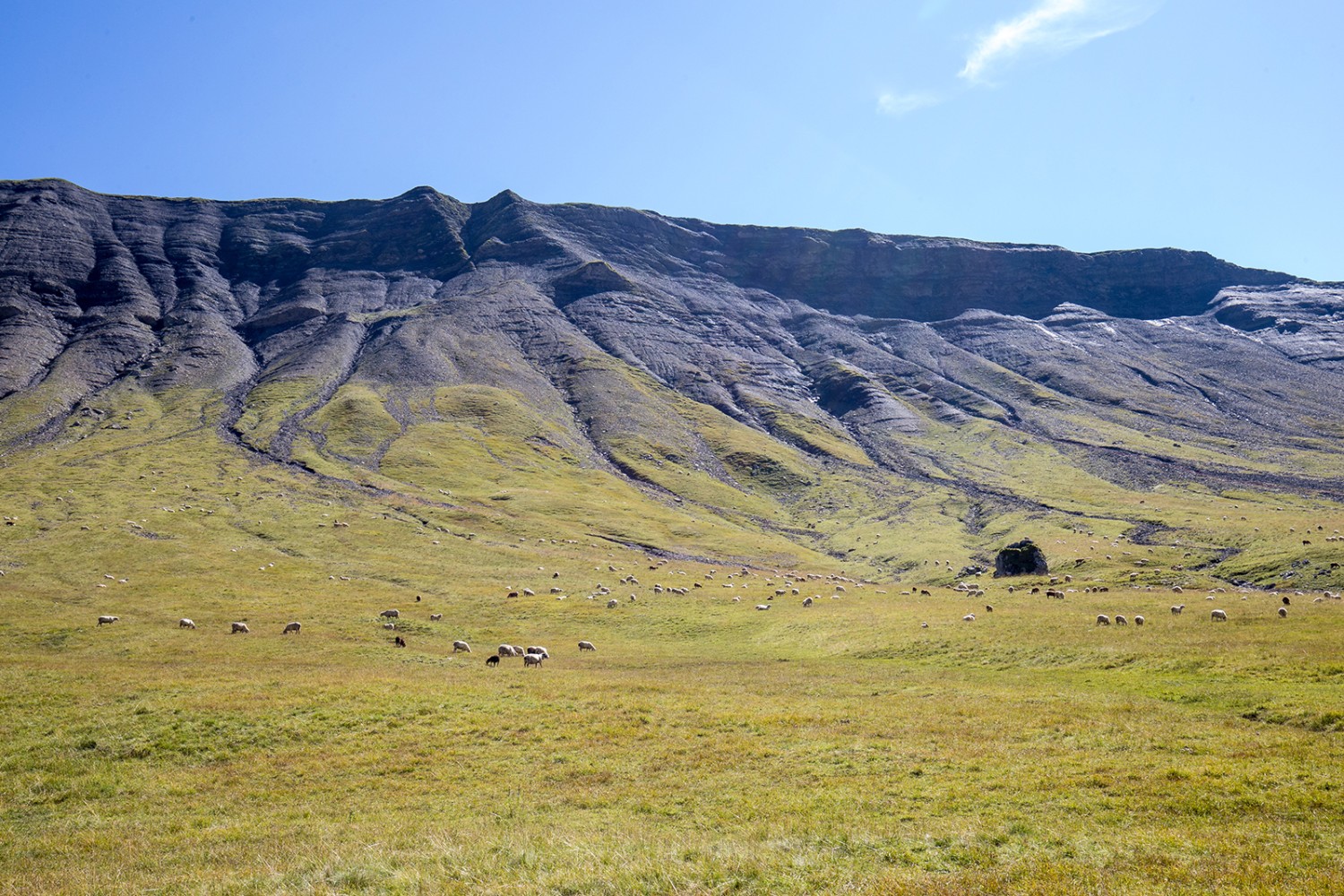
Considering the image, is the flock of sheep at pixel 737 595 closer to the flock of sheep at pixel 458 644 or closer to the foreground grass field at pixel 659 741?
the flock of sheep at pixel 458 644

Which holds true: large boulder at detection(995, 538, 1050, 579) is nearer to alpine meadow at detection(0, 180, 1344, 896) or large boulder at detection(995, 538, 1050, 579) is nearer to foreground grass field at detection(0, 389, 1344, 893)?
alpine meadow at detection(0, 180, 1344, 896)

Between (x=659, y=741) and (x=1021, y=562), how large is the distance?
70566mm

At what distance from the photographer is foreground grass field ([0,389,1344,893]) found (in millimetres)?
13219

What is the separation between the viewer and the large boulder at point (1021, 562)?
7912cm

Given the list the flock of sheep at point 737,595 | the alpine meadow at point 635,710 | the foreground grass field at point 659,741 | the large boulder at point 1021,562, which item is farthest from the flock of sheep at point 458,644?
the large boulder at point 1021,562

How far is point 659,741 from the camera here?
2292 cm

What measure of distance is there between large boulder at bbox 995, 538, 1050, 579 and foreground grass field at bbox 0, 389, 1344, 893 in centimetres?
1665

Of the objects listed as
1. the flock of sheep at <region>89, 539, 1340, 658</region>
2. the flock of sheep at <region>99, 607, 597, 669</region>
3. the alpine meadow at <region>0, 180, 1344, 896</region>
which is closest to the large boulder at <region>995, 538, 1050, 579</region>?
the alpine meadow at <region>0, 180, 1344, 896</region>

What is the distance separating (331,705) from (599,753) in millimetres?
11886

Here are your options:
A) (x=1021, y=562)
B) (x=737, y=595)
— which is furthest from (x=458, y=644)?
(x=1021, y=562)

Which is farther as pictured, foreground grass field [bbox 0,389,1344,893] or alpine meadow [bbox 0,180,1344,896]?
alpine meadow [bbox 0,180,1344,896]

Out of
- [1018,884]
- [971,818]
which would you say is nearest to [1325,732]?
[971,818]

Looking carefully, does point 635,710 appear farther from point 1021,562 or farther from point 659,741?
point 1021,562

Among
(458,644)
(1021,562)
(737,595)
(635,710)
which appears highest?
(635,710)
